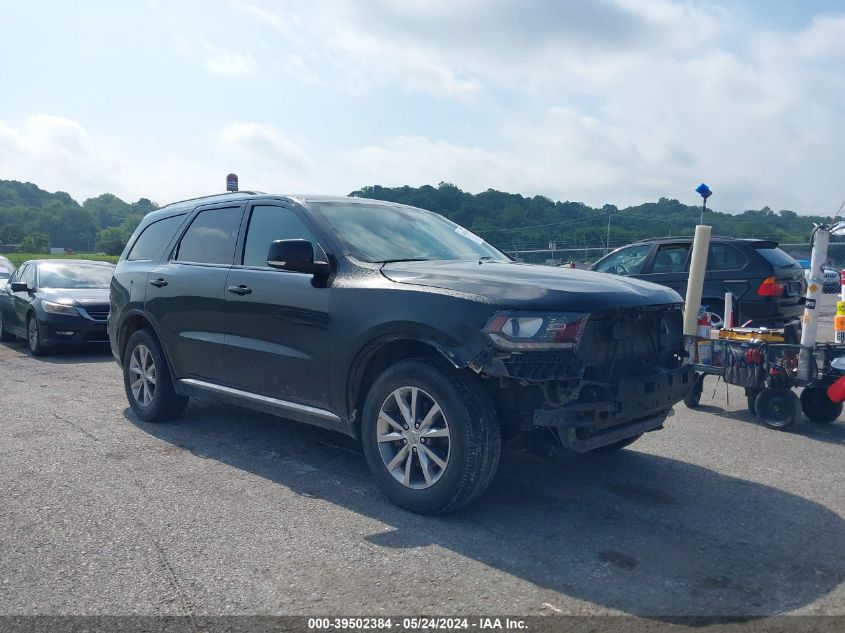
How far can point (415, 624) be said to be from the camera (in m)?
2.90

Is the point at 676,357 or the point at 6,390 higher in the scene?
the point at 676,357

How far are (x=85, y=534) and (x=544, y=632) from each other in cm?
241

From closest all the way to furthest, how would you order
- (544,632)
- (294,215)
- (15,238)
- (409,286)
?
(544,632) < (409,286) < (294,215) < (15,238)

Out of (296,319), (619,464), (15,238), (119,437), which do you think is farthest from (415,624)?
(15,238)

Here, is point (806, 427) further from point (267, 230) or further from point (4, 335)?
point (4, 335)

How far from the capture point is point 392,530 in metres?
3.90

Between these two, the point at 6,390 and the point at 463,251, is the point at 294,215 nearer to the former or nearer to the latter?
the point at 463,251

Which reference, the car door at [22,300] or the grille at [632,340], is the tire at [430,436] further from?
the car door at [22,300]

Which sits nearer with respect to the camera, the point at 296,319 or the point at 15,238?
the point at 296,319

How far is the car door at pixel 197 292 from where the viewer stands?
5.47 metres

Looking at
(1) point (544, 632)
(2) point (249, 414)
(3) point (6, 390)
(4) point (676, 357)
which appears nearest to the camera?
(1) point (544, 632)

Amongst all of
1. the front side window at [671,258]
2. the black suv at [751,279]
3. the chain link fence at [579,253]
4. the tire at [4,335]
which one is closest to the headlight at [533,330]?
the black suv at [751,279]

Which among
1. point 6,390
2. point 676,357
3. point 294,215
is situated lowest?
point 6,390

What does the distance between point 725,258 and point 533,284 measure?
6411 mm
